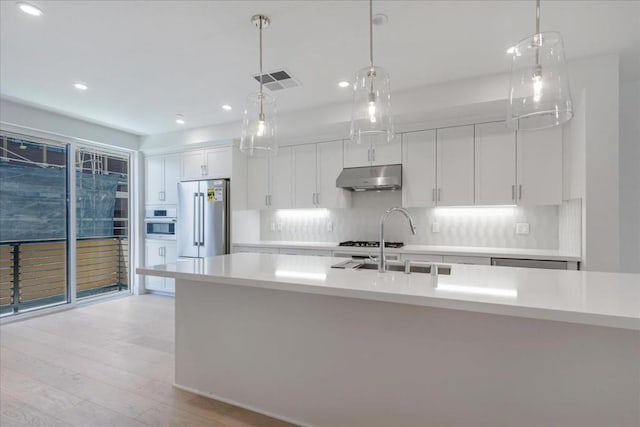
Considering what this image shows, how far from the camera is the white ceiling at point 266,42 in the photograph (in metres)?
2.26

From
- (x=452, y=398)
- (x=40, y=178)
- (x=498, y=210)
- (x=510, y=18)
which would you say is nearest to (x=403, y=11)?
(x=510, y=18)

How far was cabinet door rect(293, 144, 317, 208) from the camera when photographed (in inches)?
184

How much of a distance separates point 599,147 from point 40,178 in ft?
20.9

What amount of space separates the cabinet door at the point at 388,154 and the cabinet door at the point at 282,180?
1.26 m

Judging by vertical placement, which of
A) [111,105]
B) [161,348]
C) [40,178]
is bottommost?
[161,348]

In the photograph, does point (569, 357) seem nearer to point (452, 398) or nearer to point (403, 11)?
point (452, 398)

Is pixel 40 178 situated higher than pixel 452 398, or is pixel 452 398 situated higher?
pixel 40 178

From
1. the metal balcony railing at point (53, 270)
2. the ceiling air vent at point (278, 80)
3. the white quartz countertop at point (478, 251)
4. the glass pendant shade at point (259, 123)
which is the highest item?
the ceiling air vent at point (278, 80)

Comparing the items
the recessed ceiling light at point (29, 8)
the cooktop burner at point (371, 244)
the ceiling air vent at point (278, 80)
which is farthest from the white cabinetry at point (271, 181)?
the recessed ceiling light at point (29, 8)

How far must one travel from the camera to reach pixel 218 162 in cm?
504

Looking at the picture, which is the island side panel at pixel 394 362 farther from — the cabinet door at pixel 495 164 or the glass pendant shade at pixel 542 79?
the cabinet door at pixel 495 164

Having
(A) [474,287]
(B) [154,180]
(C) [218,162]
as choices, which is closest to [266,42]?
(A) [474,287]

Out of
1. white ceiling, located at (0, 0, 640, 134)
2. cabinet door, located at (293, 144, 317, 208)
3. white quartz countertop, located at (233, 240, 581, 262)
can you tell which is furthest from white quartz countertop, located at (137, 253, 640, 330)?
cabinet door, located at (293, 144, 317, 208)

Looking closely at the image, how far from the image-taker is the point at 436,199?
3.94 m
